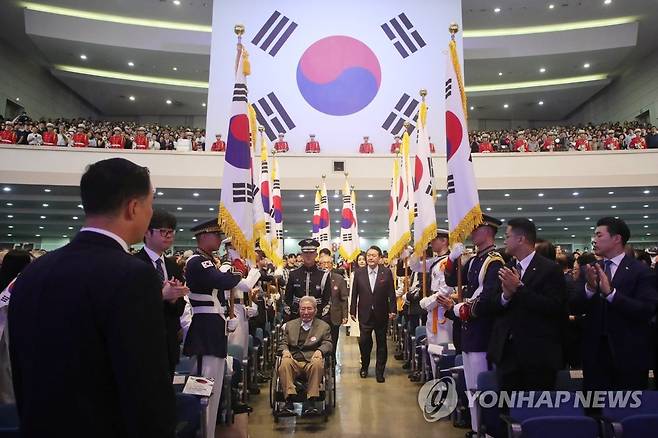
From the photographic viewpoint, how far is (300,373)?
472 centimetres

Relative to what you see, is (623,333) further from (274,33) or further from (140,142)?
(274,33)

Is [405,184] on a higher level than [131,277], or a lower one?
higher

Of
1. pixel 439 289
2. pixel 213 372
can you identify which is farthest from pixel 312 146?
pixel 213 372

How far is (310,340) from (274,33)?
631 inches

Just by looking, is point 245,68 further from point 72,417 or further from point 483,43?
point 483,43

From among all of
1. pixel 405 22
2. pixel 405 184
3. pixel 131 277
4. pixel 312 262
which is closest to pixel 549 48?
pixel 405 22

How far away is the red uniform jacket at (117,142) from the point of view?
14383mm

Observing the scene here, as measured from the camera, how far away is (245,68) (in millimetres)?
5633

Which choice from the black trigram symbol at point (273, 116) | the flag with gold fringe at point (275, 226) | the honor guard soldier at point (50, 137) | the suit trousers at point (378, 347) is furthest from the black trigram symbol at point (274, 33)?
the suit trousers at point (378, 347)

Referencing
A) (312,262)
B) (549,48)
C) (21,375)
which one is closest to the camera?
(21,375)

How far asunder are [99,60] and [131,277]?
23.4 meters

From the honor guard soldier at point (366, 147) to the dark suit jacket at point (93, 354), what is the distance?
52.1ft

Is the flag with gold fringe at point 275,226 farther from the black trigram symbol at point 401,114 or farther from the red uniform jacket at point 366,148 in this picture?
the black trigram symbol at point 401,114

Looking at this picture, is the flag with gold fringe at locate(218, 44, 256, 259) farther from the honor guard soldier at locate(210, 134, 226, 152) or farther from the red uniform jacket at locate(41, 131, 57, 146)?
the red uniform jacket at locate(41, 131, 57, 146)
